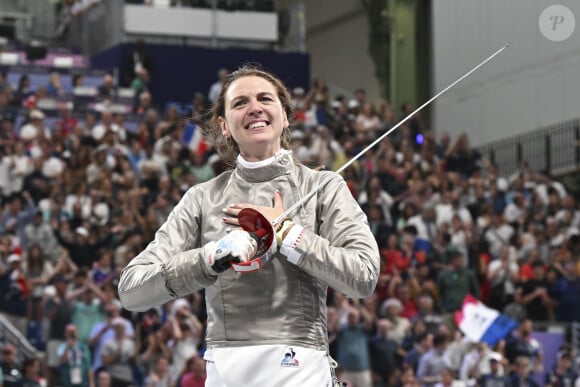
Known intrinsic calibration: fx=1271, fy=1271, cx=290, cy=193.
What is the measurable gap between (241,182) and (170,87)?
55.2ft

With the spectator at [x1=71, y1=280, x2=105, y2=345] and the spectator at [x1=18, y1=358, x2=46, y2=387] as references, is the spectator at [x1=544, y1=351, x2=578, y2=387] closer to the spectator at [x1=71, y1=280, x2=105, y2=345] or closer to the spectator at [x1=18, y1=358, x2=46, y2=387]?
the spectator at [x1=71, y1=280, x2=105, y2=345]

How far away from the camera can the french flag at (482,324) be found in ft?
43.7

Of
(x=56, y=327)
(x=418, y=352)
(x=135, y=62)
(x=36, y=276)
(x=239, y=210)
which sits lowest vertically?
(x=418, y=352)

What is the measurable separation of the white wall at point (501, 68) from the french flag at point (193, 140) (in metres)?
3.19

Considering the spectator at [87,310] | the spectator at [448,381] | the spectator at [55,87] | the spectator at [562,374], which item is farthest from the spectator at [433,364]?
the spectator at [55,87]

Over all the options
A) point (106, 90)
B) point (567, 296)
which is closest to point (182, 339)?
point (567, 296)

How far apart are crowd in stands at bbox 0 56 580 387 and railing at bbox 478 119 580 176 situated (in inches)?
19.2

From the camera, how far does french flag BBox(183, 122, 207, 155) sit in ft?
52.0

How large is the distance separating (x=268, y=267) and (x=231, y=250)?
0.26 metres

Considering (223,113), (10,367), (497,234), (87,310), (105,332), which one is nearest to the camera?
(223,113)

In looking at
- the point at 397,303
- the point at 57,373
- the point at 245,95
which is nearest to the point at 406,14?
the point at 397,303

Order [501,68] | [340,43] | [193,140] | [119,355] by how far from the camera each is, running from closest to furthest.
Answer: [501,68], [119,355], [193,140], [340,43]

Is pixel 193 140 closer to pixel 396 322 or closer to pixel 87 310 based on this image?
pixel 396 322

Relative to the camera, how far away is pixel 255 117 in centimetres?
382
